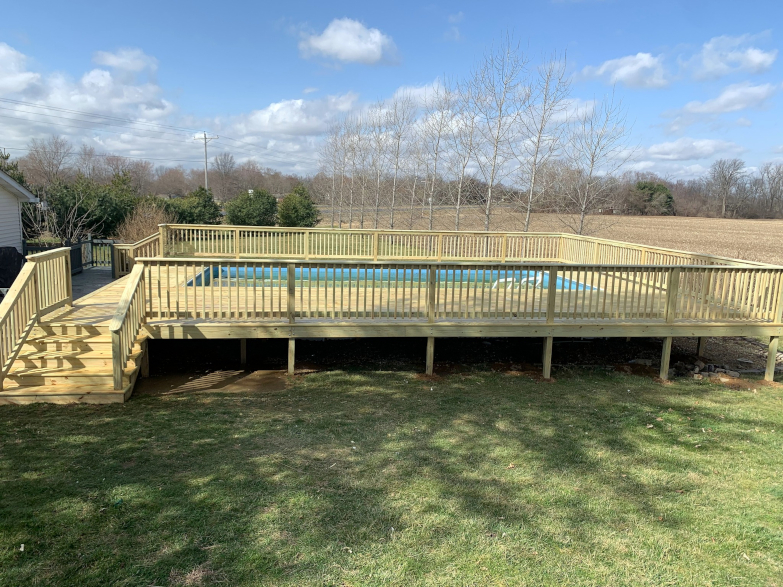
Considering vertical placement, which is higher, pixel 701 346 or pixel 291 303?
pixel 291 303

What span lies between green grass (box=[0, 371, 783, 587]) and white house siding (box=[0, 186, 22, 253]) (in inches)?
529

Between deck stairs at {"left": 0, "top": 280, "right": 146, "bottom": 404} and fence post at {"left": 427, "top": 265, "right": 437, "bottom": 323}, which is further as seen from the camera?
fence post at {"left": 427, "top": 265, "right": 437, "bottom": 323}

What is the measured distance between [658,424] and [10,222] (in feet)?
60.4

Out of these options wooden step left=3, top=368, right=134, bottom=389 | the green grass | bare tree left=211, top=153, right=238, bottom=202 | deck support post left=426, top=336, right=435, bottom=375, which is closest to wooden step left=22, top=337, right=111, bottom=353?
wooden step left=3, top=368, right=134, bottom=389

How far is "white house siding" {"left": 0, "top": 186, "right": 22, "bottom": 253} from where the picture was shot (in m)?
16.2

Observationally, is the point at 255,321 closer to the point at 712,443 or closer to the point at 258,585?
the point at 258,585

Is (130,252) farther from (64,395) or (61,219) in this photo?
(61,219)

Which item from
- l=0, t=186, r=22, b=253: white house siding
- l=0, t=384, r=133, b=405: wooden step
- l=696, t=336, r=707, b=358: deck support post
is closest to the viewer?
l=0, t=384, r=133, b=405: wooden step

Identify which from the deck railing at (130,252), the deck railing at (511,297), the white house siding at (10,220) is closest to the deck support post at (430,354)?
the deck railing at (511,297)

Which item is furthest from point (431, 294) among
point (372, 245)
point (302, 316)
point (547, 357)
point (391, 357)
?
point (372, 245)

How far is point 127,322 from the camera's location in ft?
20.7

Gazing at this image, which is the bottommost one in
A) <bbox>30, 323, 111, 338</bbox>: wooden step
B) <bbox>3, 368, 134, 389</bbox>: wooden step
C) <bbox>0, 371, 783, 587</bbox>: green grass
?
<bbox>0, 371, 783, 587</bbox>: green grass

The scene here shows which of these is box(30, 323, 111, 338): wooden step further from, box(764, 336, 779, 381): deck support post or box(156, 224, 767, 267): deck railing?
box(764, 336, 779, 381): deck support post

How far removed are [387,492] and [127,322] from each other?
12.6 ft
